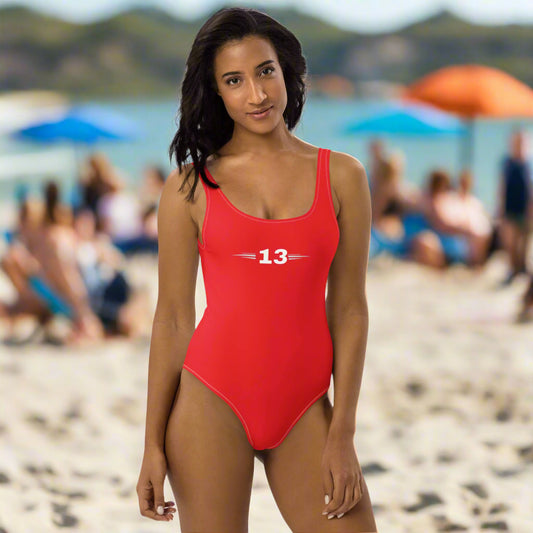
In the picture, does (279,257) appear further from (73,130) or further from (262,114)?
(73,130)

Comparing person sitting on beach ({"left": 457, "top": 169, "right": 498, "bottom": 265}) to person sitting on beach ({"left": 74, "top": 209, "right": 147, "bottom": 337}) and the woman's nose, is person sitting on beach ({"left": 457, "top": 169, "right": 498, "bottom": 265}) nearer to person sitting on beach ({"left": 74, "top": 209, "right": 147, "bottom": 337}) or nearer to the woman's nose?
person sitting on beach ({"left": 74, "top": 209, "right": 147, "bottom": 337})

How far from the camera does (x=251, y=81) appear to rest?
1.86 meters

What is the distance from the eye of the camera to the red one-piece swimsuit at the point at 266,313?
1.85m

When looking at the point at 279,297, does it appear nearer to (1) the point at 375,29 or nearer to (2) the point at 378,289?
(2) the point at 378,289

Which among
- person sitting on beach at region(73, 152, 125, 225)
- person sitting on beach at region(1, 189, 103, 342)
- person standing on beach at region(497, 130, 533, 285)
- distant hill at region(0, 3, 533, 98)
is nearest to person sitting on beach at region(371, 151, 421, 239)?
person standing on beach at region(497, 130, 533, 285)

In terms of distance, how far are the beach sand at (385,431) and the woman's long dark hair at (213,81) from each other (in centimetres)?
221

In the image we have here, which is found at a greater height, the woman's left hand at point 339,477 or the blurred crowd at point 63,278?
the woman's left hand at point 339,477

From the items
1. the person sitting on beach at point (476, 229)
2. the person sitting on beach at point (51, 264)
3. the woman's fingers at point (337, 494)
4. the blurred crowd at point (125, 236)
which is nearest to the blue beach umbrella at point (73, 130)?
the blurred crowd at point (125, 236)

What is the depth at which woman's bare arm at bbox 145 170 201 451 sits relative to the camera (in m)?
1.90

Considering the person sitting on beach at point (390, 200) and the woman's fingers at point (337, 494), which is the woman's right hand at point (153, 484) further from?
the person sitting on beach at point (390, 200)

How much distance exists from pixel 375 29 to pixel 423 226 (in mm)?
60761

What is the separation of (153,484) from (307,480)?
36 cm

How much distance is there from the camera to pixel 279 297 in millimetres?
1886

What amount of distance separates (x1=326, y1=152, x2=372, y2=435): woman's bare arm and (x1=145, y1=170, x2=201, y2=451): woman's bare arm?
0.33 metres
